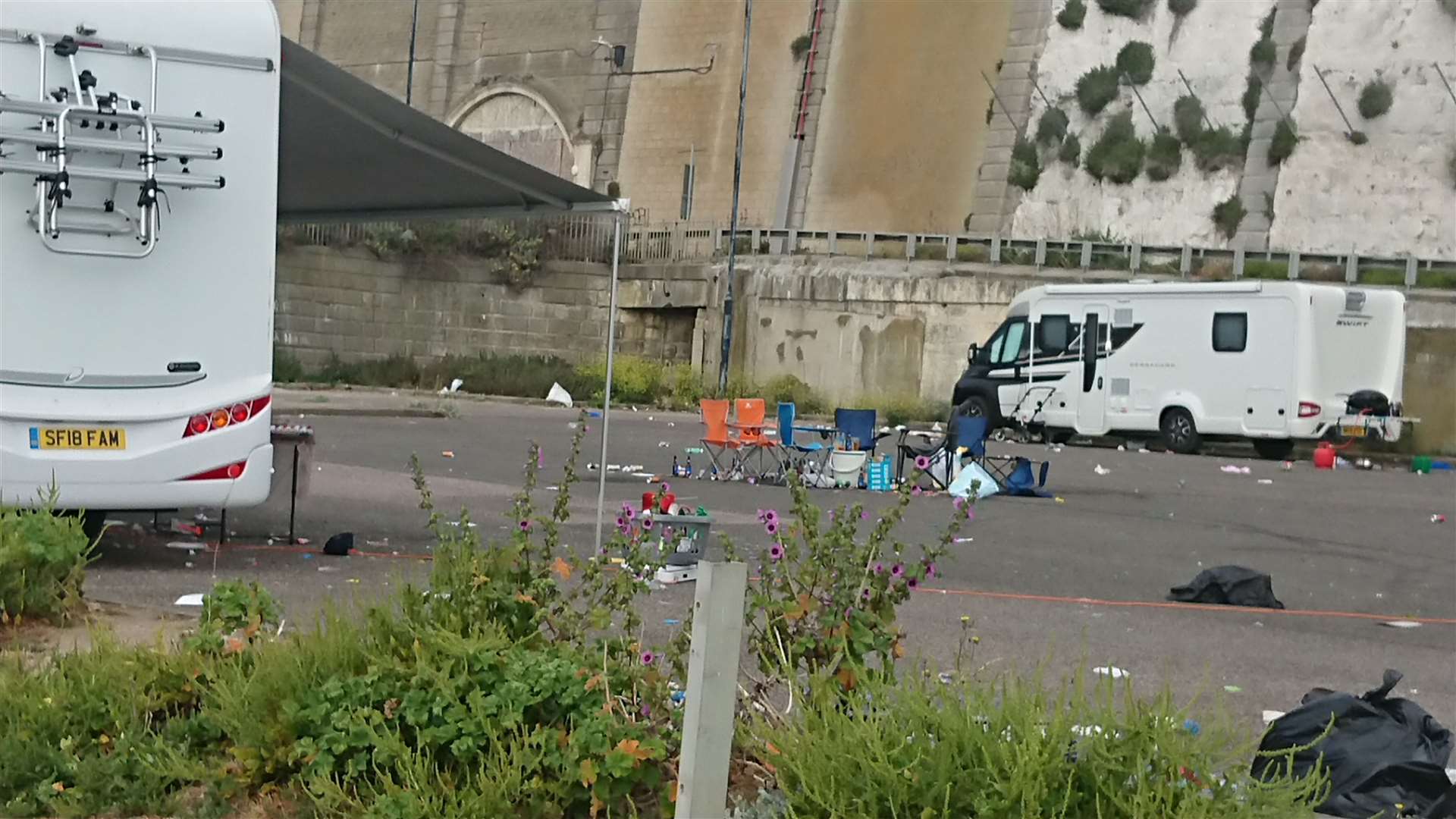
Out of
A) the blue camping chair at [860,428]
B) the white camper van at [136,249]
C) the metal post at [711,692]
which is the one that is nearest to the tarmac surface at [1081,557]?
the white camper van at [136,249]

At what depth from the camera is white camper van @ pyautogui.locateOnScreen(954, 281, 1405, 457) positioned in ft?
87.2

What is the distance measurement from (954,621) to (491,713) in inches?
199

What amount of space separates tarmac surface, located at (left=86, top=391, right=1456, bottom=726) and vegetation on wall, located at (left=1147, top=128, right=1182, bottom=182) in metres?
22.8

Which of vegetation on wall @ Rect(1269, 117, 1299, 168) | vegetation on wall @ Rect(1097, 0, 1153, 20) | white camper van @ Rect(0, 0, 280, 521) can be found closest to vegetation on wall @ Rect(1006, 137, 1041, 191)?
vegetation on wall @ Rect(1097, 0, 1153, 20)

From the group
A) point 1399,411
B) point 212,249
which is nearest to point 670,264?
point 1399,411

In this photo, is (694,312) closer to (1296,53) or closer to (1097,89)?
(1097,89)

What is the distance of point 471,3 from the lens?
61.0 meters

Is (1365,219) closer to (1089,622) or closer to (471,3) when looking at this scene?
(471,3)

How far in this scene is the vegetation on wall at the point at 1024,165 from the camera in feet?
156

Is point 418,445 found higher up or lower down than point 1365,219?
lower down

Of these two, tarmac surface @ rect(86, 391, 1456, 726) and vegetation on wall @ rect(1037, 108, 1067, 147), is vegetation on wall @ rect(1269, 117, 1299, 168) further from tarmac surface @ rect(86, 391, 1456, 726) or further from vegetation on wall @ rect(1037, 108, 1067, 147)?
tarmac surface @ rect(86, 391, 1456, 726)

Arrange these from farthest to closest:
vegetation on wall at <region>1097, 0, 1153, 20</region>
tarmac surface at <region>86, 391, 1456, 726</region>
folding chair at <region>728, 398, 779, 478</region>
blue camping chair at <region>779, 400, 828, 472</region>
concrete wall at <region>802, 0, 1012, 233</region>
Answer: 1. concrete wall at <region>802, 0, 1012, 233</region>
2. vegetation on wall at <region>1097, 0, 1153, 20</region>
3. folding chair at <region>728, 398, 779, 478</region>
4. blue camping chair at <region>779, 400, 828, 472</region>
5. tarmac surface at <region>86, 391, 1456, 726</region>

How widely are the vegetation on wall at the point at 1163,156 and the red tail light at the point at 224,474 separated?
39388mm

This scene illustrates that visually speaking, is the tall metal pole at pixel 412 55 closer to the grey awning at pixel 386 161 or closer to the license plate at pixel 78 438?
the grey awning at pixel 386 161
